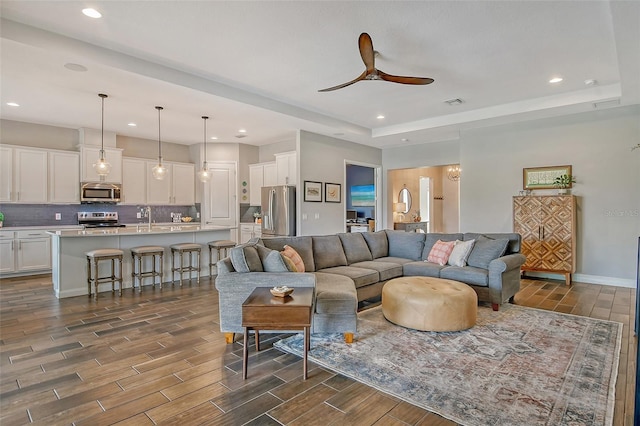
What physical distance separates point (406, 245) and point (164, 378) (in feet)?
12.9

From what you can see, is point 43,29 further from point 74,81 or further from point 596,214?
point 596,214

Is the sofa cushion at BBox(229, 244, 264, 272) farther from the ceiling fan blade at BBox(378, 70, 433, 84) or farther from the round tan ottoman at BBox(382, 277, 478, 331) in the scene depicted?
the ceiling fan blade at BBox(378, 70, 433, 84)

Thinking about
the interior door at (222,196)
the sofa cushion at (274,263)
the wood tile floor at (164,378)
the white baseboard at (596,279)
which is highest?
the interior door at (222,196)

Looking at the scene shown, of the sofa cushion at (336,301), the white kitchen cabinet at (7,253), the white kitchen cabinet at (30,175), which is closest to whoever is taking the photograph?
the sofa cushion at (336,301)

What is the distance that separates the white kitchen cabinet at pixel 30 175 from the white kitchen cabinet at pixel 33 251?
664 millimetres

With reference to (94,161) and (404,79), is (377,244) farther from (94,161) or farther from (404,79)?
(94,161)

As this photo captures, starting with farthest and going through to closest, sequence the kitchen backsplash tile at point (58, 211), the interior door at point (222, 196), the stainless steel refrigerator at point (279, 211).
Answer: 1. the interior door at point (222, 196)
2. the stainless steel refrigerator at point (279, 211)
3. the kitchen backsplash tile at point (58, 211)

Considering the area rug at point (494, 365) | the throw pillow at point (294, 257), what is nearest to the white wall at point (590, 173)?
the area rug at point (494, 365)

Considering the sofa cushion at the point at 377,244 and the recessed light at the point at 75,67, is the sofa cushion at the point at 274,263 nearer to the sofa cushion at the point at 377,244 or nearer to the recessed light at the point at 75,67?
the sofa cushion at the point at 377,244

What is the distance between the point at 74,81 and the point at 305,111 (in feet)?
10.8

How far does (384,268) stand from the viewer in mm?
4609

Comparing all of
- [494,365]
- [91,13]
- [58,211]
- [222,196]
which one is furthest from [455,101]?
[58,211]

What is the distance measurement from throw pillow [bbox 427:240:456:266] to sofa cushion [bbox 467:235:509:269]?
0.98 feet

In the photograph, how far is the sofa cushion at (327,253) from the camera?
4508 millimetres
